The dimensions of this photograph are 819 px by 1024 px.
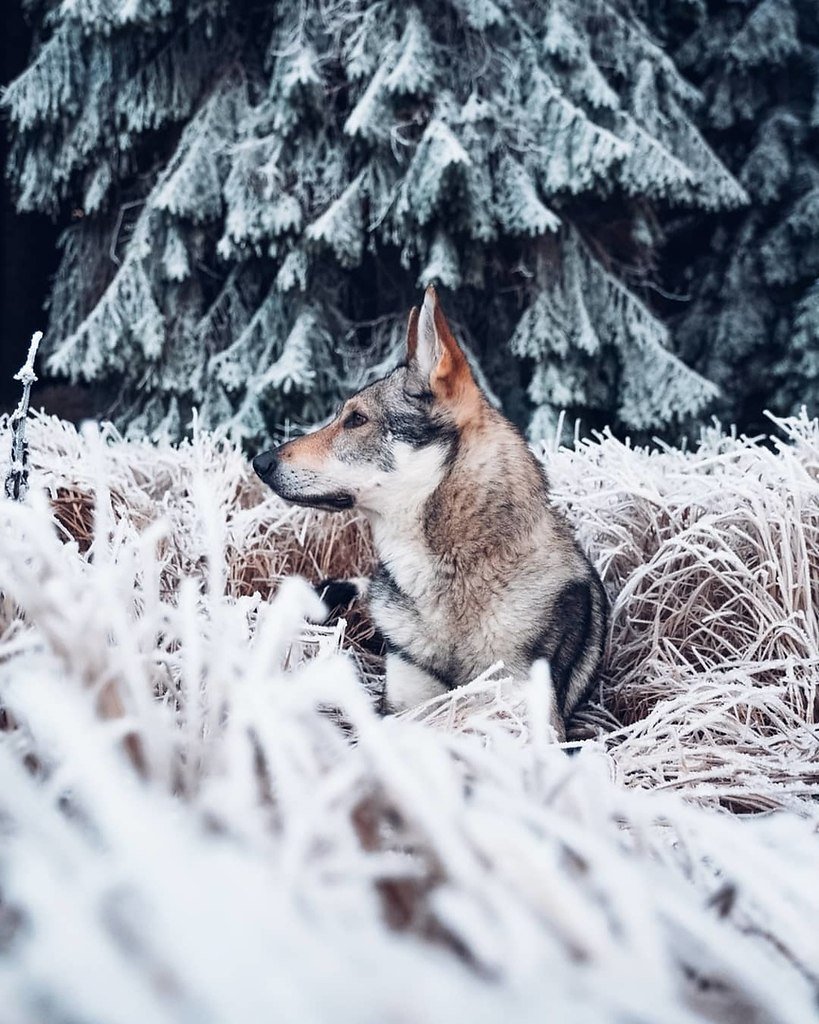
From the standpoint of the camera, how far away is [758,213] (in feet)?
27.3

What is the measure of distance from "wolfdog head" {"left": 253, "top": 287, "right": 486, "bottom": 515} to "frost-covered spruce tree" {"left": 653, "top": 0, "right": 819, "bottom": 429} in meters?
6.10

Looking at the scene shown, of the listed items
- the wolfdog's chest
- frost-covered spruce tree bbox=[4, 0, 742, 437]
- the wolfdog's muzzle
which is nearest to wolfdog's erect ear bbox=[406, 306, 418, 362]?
the wolfdog's muzzle

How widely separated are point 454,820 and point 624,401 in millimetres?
6446

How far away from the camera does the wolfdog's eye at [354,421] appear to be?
2.45 meters

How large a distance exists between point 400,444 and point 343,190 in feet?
14.7

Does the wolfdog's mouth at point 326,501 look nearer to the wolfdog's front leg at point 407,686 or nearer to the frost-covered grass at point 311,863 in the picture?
the wolfdog's front leg at point 407,686

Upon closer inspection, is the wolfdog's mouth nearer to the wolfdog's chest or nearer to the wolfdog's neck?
the wolfdog's neck

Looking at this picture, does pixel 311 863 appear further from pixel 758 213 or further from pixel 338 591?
pixel 758 213

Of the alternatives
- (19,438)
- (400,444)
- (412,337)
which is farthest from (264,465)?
(19,438)

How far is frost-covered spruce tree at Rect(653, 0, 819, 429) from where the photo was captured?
802 cm

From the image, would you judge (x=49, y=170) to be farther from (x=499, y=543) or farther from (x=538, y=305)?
(x=499, y=543)

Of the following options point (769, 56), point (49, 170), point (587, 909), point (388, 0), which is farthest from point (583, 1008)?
point (769, 56)

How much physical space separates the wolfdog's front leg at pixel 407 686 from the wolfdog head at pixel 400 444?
415mm

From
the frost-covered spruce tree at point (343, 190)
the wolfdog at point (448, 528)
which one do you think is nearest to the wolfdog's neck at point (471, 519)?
the wolfdog at point (448, 528)
